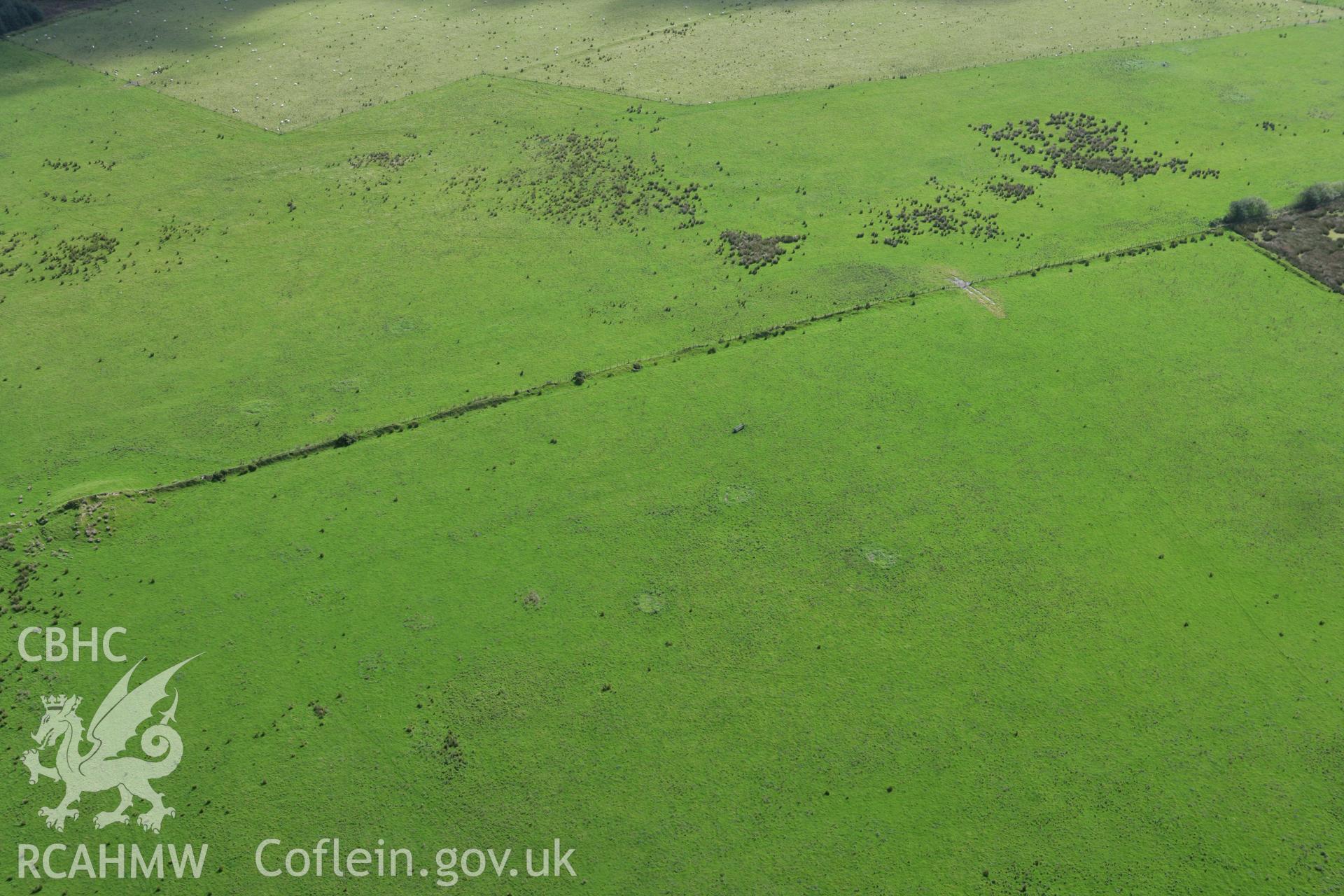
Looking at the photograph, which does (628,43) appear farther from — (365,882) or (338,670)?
(365,882)

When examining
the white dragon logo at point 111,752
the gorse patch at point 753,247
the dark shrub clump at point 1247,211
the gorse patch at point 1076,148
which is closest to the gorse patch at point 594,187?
the gorse patch at point 753,247

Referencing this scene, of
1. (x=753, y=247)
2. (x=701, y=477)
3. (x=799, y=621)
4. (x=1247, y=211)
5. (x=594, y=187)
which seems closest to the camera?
(x=799, y=621)

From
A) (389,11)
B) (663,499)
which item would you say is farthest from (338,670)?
(389,11)

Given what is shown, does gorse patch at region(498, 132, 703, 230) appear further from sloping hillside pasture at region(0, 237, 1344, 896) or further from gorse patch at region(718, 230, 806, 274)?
sloping hillside pasture at region(0, 237, 1344, 896)

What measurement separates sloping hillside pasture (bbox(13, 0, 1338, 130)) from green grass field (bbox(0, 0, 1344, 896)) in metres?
8.55

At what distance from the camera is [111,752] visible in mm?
59094

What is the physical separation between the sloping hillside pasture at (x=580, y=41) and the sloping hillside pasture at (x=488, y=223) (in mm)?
7211

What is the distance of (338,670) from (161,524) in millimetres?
24896

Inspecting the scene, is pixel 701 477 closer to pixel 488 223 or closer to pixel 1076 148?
pixel 488 223

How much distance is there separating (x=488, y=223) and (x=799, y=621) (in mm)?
73720

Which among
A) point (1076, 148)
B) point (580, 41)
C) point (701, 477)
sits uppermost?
point (580, 41)

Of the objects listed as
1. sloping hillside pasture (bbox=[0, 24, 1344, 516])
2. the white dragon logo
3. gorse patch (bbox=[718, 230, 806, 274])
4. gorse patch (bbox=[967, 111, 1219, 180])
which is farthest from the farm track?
the white dragon logo

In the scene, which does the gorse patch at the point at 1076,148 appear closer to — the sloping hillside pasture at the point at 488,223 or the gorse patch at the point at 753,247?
the sloping hillside pasture at the point at 488,223

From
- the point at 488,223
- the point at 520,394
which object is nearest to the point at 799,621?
the point at 520,394
